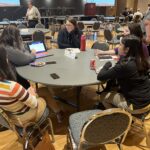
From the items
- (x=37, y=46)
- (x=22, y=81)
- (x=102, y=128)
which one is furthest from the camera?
(x=37, y=46)

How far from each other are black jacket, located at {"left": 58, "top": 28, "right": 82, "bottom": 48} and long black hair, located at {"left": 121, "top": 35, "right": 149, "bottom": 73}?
1.81 meters

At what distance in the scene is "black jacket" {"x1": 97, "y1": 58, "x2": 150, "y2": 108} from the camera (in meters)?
2.07

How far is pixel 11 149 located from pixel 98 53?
179cm

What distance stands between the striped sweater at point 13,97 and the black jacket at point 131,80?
0.83 metres

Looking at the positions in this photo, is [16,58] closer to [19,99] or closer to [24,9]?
[19,99]

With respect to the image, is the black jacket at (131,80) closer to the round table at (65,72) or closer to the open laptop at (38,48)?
the round table at (65,72)

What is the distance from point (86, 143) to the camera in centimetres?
168

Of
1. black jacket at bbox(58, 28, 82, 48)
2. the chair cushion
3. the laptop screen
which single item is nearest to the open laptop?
the laptop screen

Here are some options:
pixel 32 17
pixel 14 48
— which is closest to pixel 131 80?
pixel 14 48

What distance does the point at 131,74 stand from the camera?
209cm

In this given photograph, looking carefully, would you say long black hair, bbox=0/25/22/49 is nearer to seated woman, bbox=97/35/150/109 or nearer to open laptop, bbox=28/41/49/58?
open laptop, bbox=28/41/49/58

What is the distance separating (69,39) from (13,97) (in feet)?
7.92

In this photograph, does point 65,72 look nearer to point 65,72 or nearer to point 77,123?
point 65,72

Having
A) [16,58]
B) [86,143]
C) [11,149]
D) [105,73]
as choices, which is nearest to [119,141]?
[86,143]
